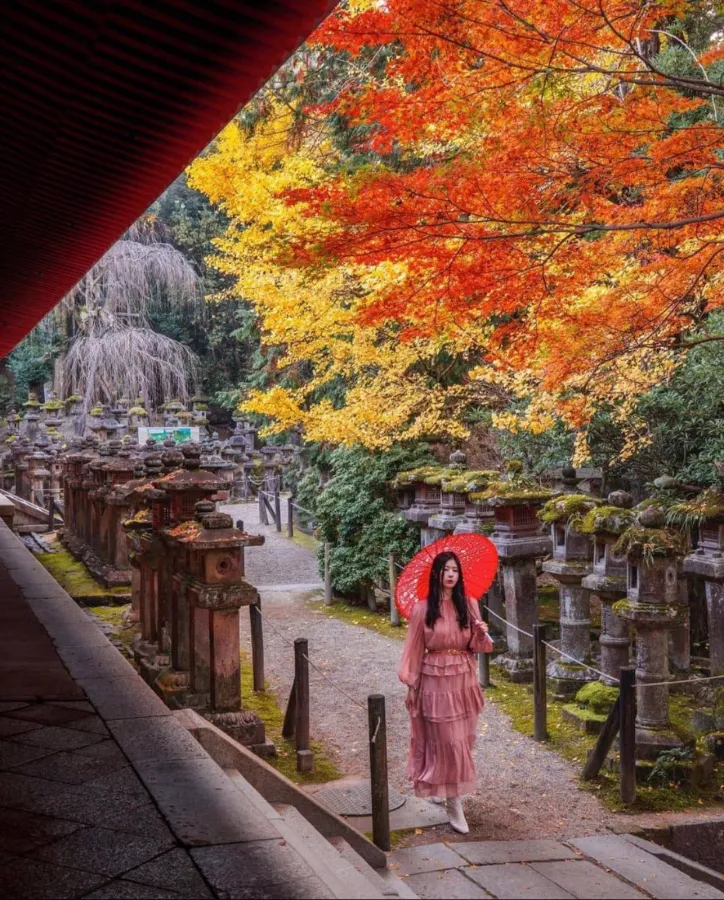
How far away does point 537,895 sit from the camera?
14.3 ft

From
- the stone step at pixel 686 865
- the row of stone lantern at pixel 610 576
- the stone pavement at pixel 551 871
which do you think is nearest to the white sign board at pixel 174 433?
the row of stone lantern at pixel 610 576

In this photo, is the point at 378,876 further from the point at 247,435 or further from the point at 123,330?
the point at 123,330

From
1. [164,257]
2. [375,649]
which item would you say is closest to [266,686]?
[375,649]

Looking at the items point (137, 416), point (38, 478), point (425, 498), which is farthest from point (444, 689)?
point (137, 416)

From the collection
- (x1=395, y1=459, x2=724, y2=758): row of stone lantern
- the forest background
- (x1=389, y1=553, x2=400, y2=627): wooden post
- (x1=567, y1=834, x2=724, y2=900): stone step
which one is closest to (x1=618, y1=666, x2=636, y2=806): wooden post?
(x1=395, y1=459, x2=724, y2=758): row of stone lantern

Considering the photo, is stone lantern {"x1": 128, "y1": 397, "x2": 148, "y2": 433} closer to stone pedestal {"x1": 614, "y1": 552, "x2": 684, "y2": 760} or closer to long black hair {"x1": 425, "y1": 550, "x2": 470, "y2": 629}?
stone pedestal {"x1": 614, "y1": 552, "x2": 684, "y2": 760}

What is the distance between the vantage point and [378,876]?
138 inches

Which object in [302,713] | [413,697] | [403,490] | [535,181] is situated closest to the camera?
[413,697]

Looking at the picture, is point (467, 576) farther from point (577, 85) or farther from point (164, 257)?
point (164, 257)

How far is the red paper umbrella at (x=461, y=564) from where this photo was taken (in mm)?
5668

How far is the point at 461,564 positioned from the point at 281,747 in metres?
2.32

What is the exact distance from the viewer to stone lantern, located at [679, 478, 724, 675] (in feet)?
22.5

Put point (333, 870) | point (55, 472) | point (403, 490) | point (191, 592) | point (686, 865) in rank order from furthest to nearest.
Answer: point (55, 472) < point (403, 490) < point (191, 592) < point (686, 865) < point (333, 870)

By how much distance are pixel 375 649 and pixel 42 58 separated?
27.4 feet
